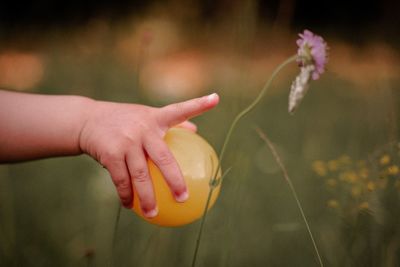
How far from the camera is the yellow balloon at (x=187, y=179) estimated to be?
90 centimetres

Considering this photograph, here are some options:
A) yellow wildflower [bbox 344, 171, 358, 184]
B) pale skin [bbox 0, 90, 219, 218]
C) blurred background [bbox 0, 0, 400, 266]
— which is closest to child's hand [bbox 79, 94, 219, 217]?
pale skin [bbox 0, 90, 219, 218]

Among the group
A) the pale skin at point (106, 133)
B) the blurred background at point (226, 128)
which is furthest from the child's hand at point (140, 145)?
the blurred background at point (226, 128)

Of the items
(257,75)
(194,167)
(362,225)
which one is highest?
(194,167)

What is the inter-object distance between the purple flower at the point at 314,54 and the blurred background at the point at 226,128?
0.71 feet

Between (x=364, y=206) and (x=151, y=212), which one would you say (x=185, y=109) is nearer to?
(x=151, y=212)

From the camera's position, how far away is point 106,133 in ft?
2.99

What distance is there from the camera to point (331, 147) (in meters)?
1.76

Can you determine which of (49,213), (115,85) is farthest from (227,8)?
(49,213)

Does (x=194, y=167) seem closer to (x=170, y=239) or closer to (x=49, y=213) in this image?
(x=170, y=239)

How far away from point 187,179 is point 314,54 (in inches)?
10.7

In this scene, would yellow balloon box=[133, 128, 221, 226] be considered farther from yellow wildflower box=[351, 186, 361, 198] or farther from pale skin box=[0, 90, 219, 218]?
yellow wildflower box=[351, 186, 361, 198]

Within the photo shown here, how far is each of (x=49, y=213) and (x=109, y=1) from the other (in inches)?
73.0

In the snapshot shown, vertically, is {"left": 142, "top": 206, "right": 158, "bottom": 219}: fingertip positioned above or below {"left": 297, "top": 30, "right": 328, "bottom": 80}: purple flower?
below

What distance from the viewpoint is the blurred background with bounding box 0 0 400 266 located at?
1.12 m
